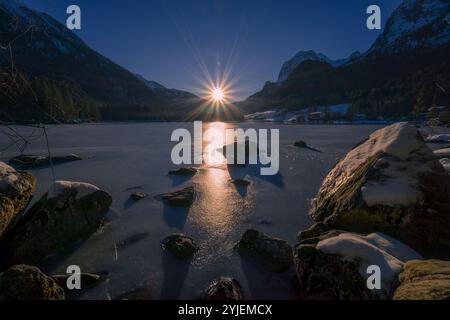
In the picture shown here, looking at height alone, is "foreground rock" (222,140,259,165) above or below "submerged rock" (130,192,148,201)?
above

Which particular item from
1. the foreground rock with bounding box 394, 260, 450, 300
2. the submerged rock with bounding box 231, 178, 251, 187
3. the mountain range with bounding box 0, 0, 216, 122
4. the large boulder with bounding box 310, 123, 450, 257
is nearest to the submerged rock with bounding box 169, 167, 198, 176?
the submerged rock with bounding box 231, 178, 251, 187

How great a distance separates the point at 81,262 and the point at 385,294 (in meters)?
6.65

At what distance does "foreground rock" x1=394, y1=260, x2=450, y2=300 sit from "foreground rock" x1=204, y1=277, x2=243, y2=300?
9.19ft

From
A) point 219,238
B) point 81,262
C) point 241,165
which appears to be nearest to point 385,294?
point 219,238

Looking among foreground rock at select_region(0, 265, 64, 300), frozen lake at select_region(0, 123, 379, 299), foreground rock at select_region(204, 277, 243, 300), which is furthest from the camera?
frozen lake at select_region(0, 123, 379, 299)

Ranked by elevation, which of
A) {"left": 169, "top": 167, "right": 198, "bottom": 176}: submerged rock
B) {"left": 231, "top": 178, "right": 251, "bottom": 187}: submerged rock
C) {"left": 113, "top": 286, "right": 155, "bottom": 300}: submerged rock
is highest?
{"left": 169, "top": 167, "right": 198, "bottom": 176}: submerged rock

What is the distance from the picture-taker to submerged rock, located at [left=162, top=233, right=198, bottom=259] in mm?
6367

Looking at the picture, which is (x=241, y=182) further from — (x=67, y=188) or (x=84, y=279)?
(x=84, y=279)

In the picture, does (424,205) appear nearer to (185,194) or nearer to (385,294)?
(385,294)

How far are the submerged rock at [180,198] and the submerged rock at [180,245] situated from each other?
2.69 m

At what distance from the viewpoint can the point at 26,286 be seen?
13.8 ft

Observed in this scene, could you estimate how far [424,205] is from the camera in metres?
5.88

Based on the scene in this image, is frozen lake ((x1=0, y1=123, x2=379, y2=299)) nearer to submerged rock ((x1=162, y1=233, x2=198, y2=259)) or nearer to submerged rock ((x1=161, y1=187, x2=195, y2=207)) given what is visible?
submerged rock ((x1=162, y1=233, x2=198, y2=259))

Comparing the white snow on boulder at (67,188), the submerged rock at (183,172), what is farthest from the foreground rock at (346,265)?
the submerged rock at (183,172)
